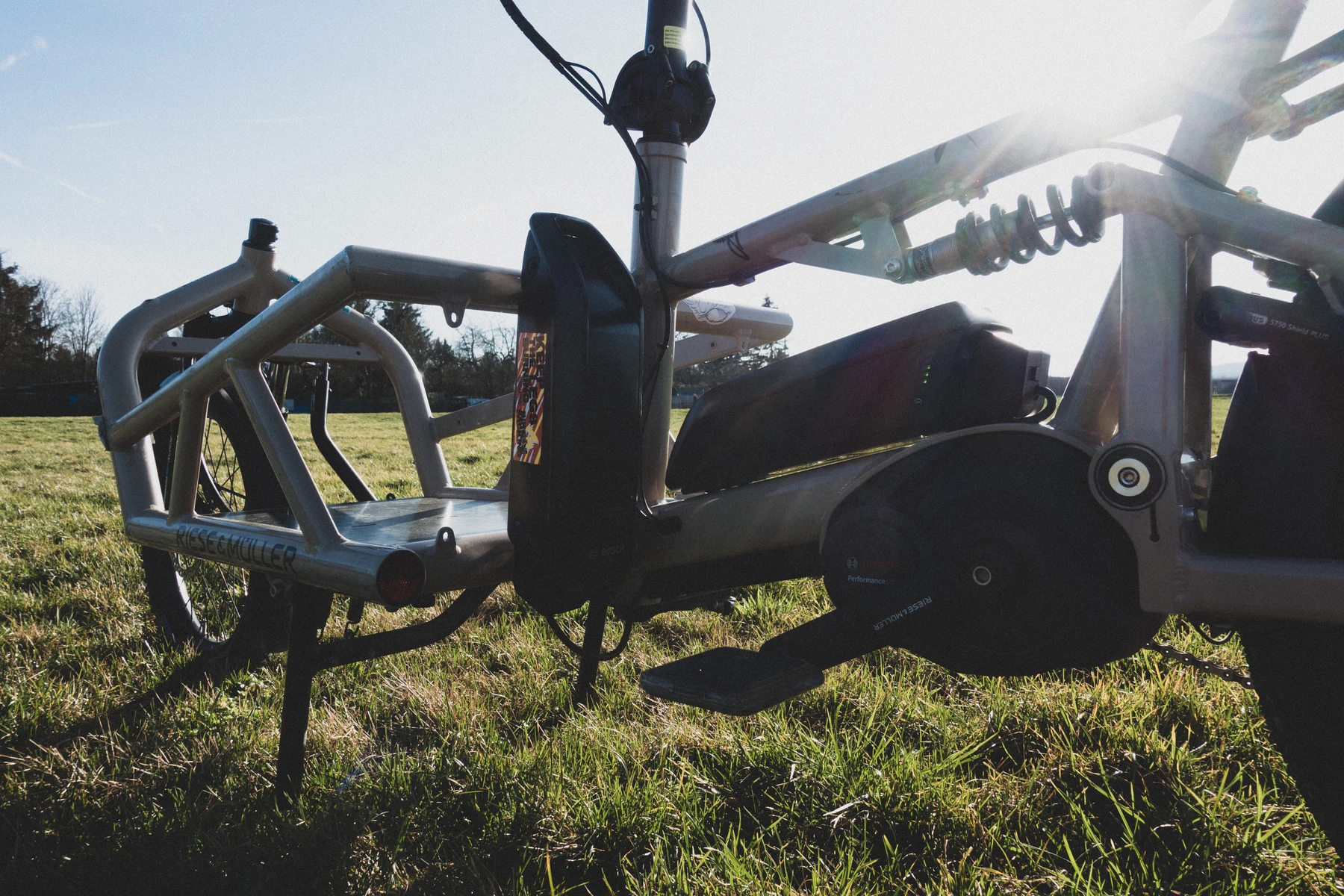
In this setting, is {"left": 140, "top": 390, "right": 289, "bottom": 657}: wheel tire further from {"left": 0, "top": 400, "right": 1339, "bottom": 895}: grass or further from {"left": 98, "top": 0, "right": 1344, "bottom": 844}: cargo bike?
{"left": 98, "top": 0, "right": 1344, "bottom": 844}: cargo bike

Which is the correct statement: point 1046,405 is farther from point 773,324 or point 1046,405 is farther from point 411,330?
point 411,330

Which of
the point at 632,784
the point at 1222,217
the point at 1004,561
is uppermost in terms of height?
the point at 1222,217

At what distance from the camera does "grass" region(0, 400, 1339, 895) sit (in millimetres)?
1661

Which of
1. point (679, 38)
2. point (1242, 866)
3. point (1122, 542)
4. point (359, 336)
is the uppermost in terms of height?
point (679, 38)

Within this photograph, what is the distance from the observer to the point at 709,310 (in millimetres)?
2557

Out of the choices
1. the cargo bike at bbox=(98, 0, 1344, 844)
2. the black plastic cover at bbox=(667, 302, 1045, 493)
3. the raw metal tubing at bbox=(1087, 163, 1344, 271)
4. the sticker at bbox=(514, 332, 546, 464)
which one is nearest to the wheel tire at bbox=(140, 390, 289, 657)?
the cargo bike at bbox=(98, 0, 1344, 844)

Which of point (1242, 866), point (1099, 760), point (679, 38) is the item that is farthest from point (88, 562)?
point (1242, 866)

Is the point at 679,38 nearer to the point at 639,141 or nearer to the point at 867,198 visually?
the point at 639,141

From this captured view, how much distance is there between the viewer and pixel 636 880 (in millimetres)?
1639

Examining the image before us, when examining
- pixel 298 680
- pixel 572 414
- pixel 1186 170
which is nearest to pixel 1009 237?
pixel 1186 170

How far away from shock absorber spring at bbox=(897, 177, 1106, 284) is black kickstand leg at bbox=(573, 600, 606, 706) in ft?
4.36

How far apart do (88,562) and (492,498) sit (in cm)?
259

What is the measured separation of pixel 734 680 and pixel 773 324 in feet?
5.31

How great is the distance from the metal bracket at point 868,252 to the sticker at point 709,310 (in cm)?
81
